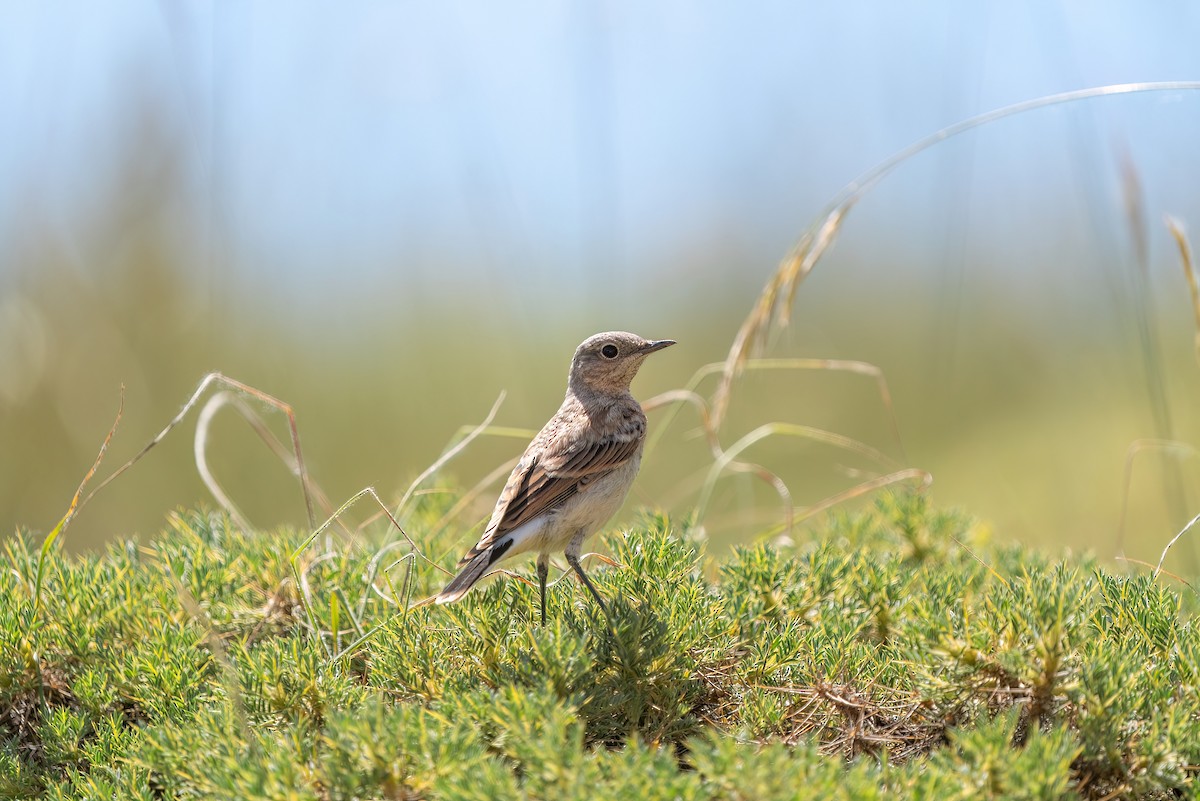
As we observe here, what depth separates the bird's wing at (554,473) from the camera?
3.94 meters

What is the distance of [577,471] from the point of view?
4145mm

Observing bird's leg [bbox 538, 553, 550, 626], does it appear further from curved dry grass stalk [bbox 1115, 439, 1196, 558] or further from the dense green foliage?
curved dry grass stalk [bbox 1115, 439, 1196, 558]

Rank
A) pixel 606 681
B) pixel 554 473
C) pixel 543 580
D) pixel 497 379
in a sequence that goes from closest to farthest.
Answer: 1. pixel 606 681
2. pixel 543 580
3. pixel 554 473
4. pixel 497 379

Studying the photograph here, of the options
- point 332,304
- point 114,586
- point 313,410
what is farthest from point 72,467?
point 114,586

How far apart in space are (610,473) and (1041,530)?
3.75 meters

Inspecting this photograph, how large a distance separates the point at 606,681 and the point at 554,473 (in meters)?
1.27

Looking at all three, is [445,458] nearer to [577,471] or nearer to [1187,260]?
[577,471]

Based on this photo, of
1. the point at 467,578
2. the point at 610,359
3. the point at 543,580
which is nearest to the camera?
the point at 467,578

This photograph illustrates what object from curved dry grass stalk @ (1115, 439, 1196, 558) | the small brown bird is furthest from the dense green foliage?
curved dry grass stalk @ (1115, 439, 1196, 558)

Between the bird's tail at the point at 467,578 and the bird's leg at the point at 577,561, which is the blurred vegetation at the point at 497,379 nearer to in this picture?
the bird's leg at the point at 577,561

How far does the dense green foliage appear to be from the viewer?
2.35m

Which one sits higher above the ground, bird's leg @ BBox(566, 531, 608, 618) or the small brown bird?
the small brown bird

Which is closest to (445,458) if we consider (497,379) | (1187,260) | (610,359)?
(610,359)

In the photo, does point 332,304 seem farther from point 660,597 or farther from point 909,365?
point 660,597
